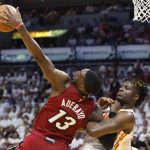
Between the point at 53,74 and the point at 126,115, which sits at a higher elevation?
the point at 53,74

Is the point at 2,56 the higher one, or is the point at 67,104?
the point at 67,104

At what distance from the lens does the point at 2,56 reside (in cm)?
1745

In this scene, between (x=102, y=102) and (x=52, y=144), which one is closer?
(x=52, y=144)

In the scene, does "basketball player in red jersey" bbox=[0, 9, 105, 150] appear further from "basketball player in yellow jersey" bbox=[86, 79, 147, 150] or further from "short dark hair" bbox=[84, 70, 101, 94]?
"basketball player in yellow jersey" bbox=[86, 79, 147, 150]

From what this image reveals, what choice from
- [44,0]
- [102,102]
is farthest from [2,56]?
[102,102]

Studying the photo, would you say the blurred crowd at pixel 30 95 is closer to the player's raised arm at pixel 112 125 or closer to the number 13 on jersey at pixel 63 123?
the player's raised arm at pixel 112 125

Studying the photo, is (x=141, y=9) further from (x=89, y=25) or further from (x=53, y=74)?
→ (x=89, y=25)

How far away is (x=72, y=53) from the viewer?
1662 cm

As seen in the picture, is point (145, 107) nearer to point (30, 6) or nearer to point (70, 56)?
point (70, 56)

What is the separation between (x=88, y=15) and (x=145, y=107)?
8.85 meters

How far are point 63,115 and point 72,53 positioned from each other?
13.0 metres

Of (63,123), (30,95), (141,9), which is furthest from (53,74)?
(30,95)

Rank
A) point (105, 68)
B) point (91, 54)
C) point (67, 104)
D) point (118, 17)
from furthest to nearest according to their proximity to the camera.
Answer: point (118, 17), point (91, 54), point (105, 68), point (67, 104)

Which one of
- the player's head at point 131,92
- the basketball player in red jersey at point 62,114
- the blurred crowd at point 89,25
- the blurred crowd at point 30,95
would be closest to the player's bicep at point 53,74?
the basketball player in red jersey at point 62,114
